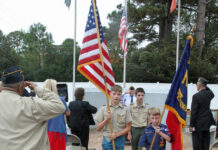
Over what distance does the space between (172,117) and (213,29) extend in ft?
80.4

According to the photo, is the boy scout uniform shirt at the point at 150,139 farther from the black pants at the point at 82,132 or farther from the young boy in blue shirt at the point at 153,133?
the black pants at the point at 82,132

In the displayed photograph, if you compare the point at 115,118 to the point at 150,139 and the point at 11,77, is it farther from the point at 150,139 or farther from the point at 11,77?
the point at 11,77

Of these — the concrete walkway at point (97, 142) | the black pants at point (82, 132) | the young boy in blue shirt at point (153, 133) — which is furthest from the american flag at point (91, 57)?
the concrete walkway at point (97, 142)

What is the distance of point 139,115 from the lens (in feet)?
19.8

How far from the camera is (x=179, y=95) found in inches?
180

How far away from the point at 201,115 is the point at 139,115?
1.41m

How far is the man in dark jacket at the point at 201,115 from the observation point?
621 cm

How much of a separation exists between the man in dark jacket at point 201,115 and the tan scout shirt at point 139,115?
1109mm

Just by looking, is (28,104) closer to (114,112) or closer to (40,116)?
(40,116)

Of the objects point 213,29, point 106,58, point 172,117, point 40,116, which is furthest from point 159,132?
point 213,29

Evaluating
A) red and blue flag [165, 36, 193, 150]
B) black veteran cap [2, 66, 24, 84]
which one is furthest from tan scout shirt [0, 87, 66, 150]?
red and blue flag [165, 36, 193, 150]

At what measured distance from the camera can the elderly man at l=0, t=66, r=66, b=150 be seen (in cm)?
258

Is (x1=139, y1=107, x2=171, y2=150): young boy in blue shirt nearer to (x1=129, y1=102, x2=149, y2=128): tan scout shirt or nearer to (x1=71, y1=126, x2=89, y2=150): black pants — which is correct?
(x1=129, y1=102, x2=149, y2=128): tan scout shirt

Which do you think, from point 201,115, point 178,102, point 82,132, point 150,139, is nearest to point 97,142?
point 82,132
